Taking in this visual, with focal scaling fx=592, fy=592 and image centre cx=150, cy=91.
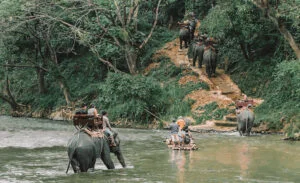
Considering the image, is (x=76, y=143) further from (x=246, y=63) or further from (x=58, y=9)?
(x=58, y=9)

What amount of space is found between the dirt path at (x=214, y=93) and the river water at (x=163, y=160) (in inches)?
78.1

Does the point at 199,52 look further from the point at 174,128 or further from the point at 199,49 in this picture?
the point at 174,128

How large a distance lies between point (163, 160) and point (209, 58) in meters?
16.2

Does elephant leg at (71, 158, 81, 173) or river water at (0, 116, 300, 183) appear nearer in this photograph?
river water at (0, 116, 300, 183)

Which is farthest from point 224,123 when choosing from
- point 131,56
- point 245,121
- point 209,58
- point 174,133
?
point 131,56

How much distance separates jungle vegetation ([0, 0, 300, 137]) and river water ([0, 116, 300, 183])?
3551 millimetres

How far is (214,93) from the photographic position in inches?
1259

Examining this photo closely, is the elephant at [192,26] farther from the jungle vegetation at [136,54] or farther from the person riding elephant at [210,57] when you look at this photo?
the person riding elephant at [210,57]

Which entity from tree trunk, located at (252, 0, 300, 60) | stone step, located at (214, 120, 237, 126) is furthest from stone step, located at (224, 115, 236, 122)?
tree trunk, located at (252, 0, 300, 60)

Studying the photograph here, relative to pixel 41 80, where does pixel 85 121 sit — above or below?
below

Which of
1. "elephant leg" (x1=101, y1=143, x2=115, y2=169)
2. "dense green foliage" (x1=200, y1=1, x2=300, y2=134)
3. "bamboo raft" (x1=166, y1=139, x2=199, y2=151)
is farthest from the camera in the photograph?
"dense green foliage" (x1=200, y1=1, x2=300, y2=134)

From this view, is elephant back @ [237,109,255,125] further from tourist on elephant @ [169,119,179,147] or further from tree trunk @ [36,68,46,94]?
tree trunk @ [36,68,46,94]

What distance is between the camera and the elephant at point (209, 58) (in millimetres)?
33781

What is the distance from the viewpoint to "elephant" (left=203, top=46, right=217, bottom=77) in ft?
111
